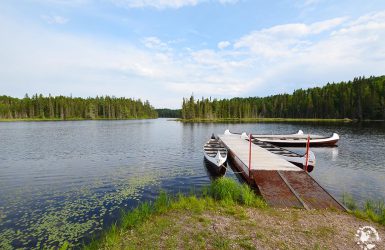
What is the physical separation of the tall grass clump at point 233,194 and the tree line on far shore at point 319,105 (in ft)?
452

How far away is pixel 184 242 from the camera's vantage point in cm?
838

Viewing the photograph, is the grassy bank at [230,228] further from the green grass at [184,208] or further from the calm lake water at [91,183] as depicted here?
the calm lake water at [91,183]

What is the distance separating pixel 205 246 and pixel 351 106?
15013 cm

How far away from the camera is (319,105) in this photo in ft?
470

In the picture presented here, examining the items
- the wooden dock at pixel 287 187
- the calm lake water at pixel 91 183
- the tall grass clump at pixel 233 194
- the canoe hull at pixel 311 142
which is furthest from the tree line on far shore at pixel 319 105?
the tall grass clump at pixel 233 194

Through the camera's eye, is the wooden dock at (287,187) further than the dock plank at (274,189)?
No

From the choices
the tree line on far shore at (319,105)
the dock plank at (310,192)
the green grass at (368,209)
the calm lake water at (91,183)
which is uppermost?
the tree line on far shore at (319,105)

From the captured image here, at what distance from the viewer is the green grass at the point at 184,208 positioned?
350 inches

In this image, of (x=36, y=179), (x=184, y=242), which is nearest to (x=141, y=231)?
(x=184, y=242)

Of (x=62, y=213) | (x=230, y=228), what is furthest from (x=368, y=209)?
(x=62, y=213)

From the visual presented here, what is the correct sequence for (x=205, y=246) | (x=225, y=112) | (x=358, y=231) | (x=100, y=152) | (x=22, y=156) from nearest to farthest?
(x=205, y=246) < (x=358, y=231) < (x=22, y=156) < (x=100, y=152) < (x=225, y=112)

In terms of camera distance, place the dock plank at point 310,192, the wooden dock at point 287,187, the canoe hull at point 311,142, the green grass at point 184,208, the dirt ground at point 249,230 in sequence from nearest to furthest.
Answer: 1. the dirt ground at point 249,230
2. the green grass at point 184,208
3. the dock plank at point 310,192
4. the wooden dock at point 287,187
5. the canoe hull at point 311,142

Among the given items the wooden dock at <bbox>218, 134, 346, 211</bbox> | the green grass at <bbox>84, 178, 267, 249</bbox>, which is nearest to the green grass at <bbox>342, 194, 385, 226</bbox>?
the wooden dock at <bbox>218, 134, 346, 211</bbox>

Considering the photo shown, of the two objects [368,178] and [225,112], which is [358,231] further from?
[225,112]
